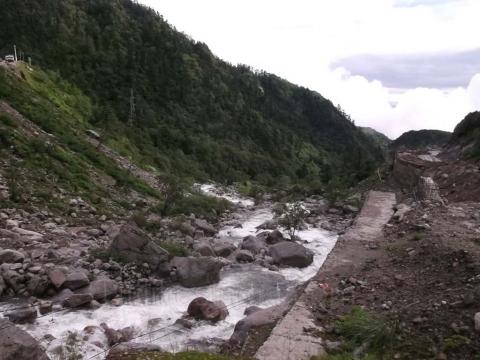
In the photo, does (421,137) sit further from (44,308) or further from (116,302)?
(44,308)

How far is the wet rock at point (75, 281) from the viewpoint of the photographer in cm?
1065

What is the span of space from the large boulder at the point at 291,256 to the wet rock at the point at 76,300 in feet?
20.5

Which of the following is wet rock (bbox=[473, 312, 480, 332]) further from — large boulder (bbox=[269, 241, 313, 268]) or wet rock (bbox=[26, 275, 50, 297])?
wet rock (bbox=[26, 275, 50, 297])

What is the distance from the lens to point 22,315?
9141 millimetres

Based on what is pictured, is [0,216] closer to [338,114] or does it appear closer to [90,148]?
[90,148]

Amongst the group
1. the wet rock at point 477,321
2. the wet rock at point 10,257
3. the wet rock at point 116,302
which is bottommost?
the wet rock at point 116,302

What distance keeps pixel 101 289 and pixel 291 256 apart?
238 inches

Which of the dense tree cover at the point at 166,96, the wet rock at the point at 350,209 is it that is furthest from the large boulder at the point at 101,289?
the dense tree cover at the point at 166,96

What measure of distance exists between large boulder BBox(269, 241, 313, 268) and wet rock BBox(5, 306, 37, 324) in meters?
7.37

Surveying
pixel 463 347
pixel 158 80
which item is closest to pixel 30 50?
pixel 158 80

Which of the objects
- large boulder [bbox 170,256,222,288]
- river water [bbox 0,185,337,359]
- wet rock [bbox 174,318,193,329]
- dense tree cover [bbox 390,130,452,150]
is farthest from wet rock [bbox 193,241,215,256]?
dense tree cover [bbox 390,130,452,150]

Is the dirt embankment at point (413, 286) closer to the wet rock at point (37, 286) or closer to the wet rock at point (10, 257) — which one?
the wet rock at point (37, 286)

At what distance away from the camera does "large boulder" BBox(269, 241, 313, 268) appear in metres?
14.4

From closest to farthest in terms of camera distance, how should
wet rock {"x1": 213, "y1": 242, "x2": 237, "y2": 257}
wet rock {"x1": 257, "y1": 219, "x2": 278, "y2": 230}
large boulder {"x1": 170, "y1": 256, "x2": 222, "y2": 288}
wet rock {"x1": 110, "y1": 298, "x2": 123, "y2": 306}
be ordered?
wet rock {"x1": 110, "y1": 298, "x2": 123, "y2": 306} → large boulder {"x1": 170, "y1": 256, "x2": 222, "y2": 288} → wet rock {"x1": 213, "y1": 242, "x2": 237, "y2": 257} → wet rock {"x1": 257, "y1": 219, "x2": 278, "y2": 230}
